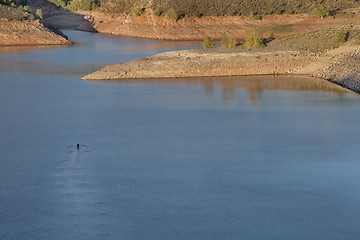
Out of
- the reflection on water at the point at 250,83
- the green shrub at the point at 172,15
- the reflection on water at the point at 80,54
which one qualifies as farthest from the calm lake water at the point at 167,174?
the green shrub at the point at 172,15

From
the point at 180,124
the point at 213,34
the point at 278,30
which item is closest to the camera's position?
the point at 180,124

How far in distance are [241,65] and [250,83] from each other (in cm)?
320

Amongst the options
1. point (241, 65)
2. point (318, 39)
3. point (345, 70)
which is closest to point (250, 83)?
point (241, 65)

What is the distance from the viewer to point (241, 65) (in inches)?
1446

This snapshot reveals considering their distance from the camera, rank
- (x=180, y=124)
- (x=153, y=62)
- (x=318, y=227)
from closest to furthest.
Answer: (x=318, y=227), (x=180, y=124), (x=153, y=62)

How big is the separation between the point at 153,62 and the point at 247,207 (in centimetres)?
2212

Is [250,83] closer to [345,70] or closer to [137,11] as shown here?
[345,70]

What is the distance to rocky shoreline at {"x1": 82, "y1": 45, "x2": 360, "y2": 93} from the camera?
116 feet

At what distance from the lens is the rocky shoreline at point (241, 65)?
116 feet

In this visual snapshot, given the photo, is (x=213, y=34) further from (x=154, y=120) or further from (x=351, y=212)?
(x=351, y=212)

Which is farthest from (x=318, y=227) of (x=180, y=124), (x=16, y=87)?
(x=16, y=87)

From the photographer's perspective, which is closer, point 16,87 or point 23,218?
point 23,218

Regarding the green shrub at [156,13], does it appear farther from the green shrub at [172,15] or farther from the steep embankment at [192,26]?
the green shrub at [172,15]

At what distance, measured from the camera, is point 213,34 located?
61.0 metres
